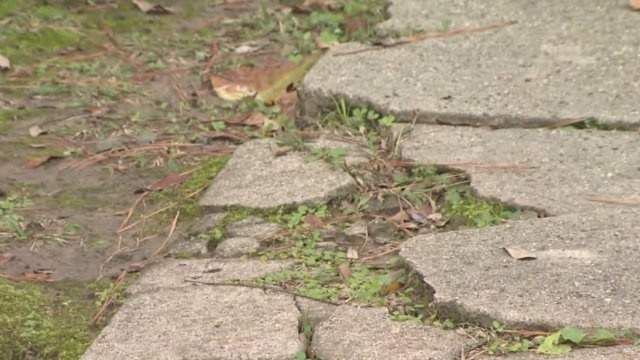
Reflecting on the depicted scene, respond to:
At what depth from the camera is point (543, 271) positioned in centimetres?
252

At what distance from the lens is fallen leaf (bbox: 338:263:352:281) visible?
269 centimetres

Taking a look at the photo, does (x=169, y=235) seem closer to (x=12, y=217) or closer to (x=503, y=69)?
(x=12, y=217)

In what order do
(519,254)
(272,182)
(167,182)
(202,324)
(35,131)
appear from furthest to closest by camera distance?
(35,131) < (167,182) < (272,182) < (519,254) < (202,324)

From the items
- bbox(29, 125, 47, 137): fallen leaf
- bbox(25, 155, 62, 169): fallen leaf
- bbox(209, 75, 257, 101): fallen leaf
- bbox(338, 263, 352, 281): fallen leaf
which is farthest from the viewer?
bbox(209, 75, 257, 101): fallen leaf

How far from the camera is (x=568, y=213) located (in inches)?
111

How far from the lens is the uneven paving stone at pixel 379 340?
230 centimetres

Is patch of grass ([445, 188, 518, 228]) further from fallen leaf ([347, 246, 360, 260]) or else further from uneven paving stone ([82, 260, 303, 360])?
uneven paving stone ([82, 260, 303, 360])

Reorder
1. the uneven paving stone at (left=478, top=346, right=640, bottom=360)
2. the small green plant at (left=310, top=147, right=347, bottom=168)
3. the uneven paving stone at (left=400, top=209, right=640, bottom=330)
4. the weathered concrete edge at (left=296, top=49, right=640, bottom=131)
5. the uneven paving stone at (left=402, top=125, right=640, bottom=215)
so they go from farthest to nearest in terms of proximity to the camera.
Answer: the weathered concrete edge at (left=296, top=49, right=640, bottom=131) < the small green plant at (left=310, top=147, right=347, bottom=168) < the uneven paving stone at (left=402, top=125, right=640, bottom=215) < the uneven paving stone at (left=400, top=209, right=640, bottom=330) < the uneven paving stone at (left=478, top=346, right=640, bottom=360)

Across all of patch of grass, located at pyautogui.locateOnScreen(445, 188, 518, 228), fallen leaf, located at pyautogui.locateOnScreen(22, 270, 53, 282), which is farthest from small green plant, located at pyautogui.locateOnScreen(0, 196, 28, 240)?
patch of grass, located at pyautogui.locateOnScreen(445, 188, 518, 228)

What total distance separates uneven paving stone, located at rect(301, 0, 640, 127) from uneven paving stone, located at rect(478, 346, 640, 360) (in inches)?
46.7

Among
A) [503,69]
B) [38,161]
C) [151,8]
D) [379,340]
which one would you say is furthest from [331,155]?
[151,8]

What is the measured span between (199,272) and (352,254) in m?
0.35

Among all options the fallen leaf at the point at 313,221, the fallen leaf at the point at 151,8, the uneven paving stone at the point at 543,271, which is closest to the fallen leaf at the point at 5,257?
the fallen leaf at the point at 313,221

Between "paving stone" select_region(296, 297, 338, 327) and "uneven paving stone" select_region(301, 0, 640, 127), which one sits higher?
"uneven paving stone" select_region(301, 0, 640, 127)
